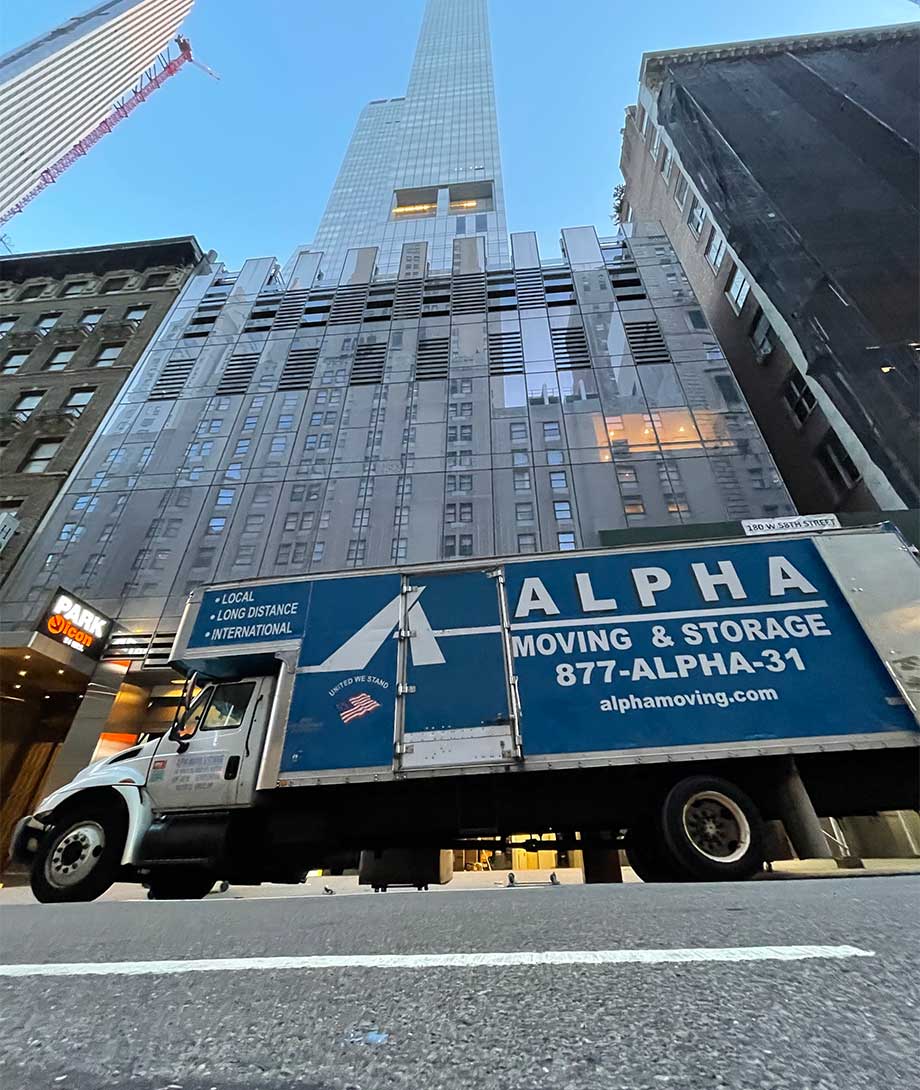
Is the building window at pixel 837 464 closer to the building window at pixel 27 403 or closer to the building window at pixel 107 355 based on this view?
the building window at pixel 107 355

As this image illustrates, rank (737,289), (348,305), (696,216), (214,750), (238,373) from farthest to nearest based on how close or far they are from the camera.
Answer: (696,216)
(348,305)
(737,289)
(238,373)
(214,750)

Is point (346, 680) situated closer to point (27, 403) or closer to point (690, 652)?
point (690, 652)

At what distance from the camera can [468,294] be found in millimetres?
26203

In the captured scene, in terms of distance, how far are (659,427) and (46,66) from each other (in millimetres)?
61623

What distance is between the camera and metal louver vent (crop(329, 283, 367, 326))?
84.5 feet

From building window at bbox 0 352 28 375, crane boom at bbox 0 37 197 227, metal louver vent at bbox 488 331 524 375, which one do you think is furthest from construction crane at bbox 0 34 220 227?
metal louver vent at bbox 488 331 524 375

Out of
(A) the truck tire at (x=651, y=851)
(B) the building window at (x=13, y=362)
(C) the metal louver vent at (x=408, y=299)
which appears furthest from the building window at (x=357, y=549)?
(B) the building window at (x=13, y=362)

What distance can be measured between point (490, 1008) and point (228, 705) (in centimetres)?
619

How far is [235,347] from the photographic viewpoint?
24.6 meters

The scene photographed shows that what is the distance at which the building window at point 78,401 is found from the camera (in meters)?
22.2

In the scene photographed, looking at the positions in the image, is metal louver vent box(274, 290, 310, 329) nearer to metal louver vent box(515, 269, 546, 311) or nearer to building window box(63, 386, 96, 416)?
building window box(63, 386, 96, 416)

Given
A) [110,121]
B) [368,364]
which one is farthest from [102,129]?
[368,364]

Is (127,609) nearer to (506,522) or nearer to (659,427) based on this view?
(506,522)

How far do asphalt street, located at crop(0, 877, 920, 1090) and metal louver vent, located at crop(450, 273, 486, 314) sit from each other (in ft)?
87.4
